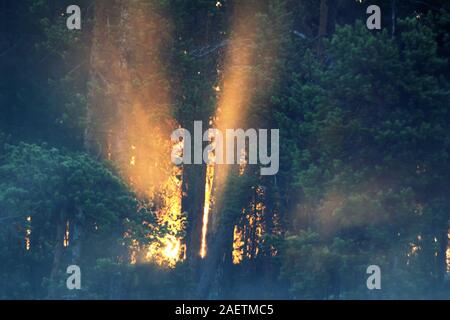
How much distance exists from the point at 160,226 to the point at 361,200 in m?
6.66

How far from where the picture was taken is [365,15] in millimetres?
36406

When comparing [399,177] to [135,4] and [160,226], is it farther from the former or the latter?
[135,4]

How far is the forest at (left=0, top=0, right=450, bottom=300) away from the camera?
1312 inches

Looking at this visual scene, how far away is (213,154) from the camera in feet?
130

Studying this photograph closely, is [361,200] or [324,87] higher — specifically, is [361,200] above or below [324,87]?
below

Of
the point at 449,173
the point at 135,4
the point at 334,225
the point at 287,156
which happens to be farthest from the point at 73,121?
the point at 449,173
